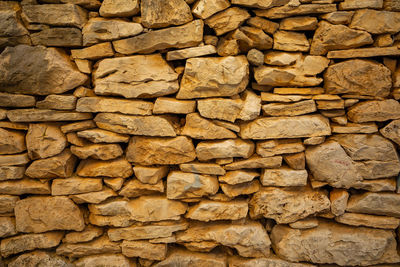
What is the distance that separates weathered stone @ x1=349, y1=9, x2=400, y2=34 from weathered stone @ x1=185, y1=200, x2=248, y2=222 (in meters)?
1.73

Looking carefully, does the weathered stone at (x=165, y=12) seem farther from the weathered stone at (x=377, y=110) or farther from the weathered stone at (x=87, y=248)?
the weathered stone at (x=87, y=248)

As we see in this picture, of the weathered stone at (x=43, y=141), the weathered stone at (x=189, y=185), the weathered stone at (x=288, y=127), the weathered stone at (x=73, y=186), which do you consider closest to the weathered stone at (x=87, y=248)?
the weathered stone at (x=73, y=186)

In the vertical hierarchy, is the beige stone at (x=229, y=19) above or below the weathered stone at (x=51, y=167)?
above

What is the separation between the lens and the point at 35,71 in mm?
1964

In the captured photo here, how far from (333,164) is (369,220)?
0.61 m

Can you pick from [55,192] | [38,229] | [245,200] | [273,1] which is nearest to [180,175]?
[245,200]

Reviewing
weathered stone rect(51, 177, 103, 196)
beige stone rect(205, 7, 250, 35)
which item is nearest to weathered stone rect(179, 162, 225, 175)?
weathered stone rect(51, 177, 103, 196)

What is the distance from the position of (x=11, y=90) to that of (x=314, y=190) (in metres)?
2.73

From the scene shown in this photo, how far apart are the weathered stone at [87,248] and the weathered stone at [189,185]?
741mm

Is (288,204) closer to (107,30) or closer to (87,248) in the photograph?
(87,248)

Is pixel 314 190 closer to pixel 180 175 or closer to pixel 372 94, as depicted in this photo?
pixel 372 94

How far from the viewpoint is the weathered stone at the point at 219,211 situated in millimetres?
2113

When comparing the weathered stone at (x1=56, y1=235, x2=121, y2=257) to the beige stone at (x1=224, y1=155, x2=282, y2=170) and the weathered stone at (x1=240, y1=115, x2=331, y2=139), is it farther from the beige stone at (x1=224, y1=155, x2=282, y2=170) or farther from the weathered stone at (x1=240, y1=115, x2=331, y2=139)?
the weathered stone at (x1=240, y1=115, x2=331, y2=139)

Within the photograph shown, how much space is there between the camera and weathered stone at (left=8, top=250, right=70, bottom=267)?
2.19 meters
